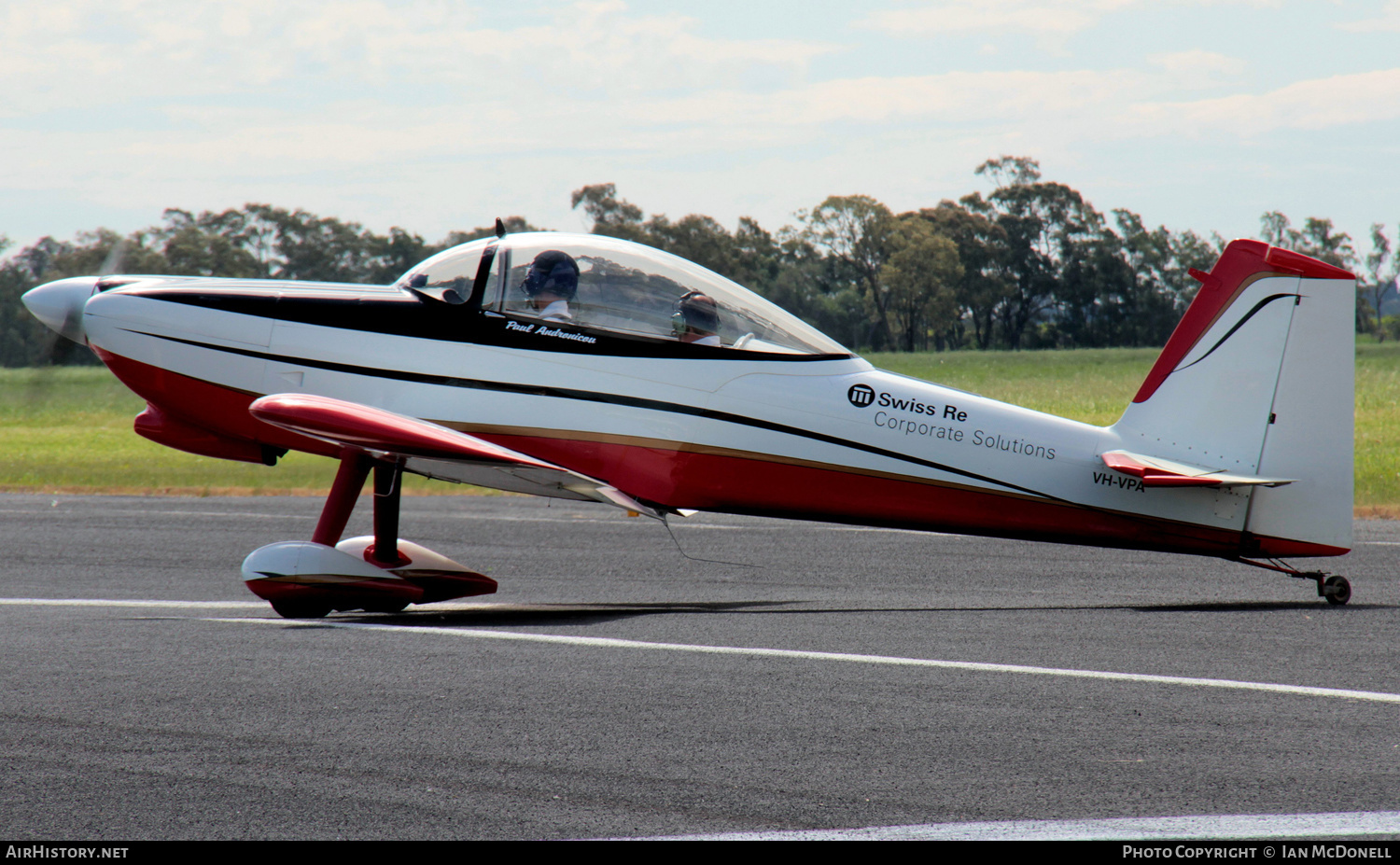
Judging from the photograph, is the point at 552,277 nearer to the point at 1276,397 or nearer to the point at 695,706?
the point at 695,706

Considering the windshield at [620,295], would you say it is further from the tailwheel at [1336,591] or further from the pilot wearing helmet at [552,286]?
the tailwheel at [1336,591]

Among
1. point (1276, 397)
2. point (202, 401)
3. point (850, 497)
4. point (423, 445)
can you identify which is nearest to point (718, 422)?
point (850, 497)

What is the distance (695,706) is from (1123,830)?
81.5 inches

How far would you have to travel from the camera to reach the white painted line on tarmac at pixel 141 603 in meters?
8.33

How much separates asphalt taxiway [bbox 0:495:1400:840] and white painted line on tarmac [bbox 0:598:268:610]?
0.20 feet

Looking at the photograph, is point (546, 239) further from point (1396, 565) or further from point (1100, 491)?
point (1396, 565)

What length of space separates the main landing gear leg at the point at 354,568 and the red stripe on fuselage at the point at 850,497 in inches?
15.7

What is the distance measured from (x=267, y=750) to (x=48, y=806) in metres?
0.79

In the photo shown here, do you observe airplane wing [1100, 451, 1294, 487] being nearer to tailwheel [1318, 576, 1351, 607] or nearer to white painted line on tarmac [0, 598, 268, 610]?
tailwheel [1318, 576, 1351, 607]

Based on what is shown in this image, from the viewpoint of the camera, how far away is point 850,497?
7.86m

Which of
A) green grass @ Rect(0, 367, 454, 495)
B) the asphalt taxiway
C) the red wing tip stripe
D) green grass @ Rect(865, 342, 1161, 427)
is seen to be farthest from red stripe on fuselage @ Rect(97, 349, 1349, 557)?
green grass @ Rect(865, 342, 1161, 427)

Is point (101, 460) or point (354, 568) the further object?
point (101, 460)

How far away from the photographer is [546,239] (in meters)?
7.94
